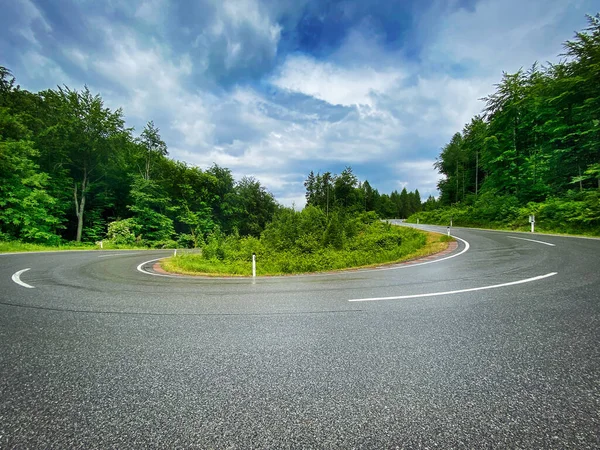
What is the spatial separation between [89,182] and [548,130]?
4671 centimetres

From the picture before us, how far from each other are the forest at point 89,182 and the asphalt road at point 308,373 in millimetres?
15680

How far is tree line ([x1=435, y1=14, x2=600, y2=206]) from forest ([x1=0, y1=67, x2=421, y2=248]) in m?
17.2

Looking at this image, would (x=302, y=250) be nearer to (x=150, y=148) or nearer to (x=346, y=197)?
(x=150, y=148)

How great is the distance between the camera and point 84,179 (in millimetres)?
25812

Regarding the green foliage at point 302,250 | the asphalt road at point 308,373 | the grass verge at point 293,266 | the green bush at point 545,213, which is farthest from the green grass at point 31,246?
the green bush at point 545,213

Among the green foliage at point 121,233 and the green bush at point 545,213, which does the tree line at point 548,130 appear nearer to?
the green bush at point 545,213

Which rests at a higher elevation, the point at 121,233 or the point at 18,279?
the point at 121,233

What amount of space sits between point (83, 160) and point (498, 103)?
47.1 meters

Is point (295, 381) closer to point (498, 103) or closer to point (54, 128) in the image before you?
point (54, 128)

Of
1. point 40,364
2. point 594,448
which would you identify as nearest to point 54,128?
point 40,364

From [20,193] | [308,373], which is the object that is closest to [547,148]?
[308,373]

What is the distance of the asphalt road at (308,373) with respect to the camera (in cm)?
158

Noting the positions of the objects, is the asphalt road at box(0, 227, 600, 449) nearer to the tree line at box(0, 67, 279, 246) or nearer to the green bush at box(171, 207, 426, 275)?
the green bush at box(171, 207, 426, 275)

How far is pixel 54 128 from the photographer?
2358 cm
